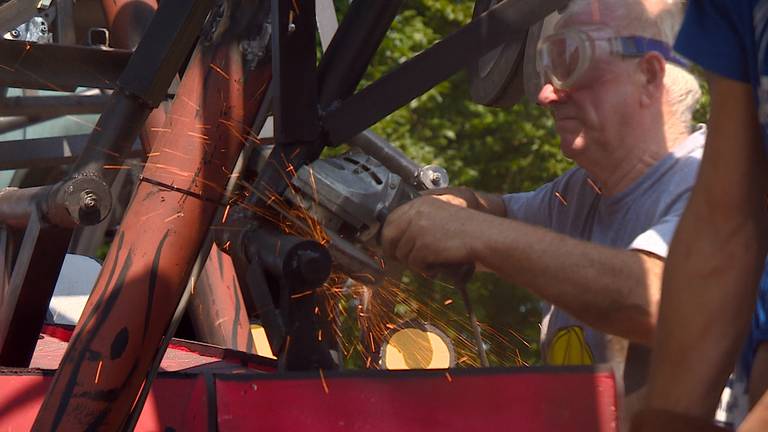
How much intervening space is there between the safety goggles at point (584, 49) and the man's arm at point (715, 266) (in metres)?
0.93

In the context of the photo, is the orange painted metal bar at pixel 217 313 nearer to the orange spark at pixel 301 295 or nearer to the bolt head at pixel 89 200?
the bolt head at pixel 89 200

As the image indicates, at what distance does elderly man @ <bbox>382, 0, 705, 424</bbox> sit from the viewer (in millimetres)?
2338

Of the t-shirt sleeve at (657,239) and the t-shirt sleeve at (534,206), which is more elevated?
the t-shirt sleeve at (657,239)

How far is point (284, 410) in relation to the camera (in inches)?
86.8

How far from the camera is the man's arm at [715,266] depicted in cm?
162

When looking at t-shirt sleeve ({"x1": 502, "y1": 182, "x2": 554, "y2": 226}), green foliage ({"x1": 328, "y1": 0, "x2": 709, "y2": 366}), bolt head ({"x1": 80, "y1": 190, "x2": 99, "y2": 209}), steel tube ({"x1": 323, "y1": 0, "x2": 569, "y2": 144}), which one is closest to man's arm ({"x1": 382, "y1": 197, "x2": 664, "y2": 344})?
steel tube ({"x1": 323, "y1": 0, "x2": 569, "y2": 144})

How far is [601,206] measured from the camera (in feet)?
8.96

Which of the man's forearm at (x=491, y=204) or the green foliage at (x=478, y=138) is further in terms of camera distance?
the green foliage at (x=478, y=138)

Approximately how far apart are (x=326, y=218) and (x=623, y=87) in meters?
0.66

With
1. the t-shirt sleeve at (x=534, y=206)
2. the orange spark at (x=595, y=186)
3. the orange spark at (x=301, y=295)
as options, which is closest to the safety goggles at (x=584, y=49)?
the orange spark at (x=595, y=186)

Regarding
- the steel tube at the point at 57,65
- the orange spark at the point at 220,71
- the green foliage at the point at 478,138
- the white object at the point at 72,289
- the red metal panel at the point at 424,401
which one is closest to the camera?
the red metal panel at the point at 424,401

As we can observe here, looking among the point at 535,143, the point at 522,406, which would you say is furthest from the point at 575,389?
the point at 535,143

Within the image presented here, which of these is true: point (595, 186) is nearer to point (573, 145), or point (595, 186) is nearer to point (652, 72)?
point (573, 145)

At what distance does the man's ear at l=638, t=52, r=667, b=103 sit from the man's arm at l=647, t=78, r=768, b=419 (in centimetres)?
91
